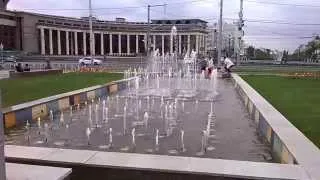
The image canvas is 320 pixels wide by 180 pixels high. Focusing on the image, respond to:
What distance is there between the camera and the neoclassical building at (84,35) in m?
83.2

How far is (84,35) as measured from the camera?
311ft

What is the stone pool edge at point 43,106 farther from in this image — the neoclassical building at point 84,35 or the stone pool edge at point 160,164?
the neoclassical building at point 84,35

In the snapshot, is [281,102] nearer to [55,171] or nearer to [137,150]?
[137,150]

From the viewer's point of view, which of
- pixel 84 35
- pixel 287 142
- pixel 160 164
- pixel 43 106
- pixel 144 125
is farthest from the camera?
pixel 84 35

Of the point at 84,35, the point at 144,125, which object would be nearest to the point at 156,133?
the point at 144,125

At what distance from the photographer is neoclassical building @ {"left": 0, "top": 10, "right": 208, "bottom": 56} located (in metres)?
83.2

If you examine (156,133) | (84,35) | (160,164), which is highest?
(84,35)

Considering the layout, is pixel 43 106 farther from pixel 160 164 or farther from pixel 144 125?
pixel 160 164

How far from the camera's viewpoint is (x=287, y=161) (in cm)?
616

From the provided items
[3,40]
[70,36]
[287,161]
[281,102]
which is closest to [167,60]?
[281,102]

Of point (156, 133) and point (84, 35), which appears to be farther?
point (84, 35)

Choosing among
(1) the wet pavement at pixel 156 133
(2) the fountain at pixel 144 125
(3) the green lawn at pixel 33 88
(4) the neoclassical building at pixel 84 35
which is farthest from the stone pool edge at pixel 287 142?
(4) the neoclassical building at pixel 84 35

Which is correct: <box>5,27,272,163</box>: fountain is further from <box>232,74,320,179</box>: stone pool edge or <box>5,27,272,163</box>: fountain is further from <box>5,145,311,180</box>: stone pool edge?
<box>5,145,311,180</box>: stone pool edge

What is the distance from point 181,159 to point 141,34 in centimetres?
9525
